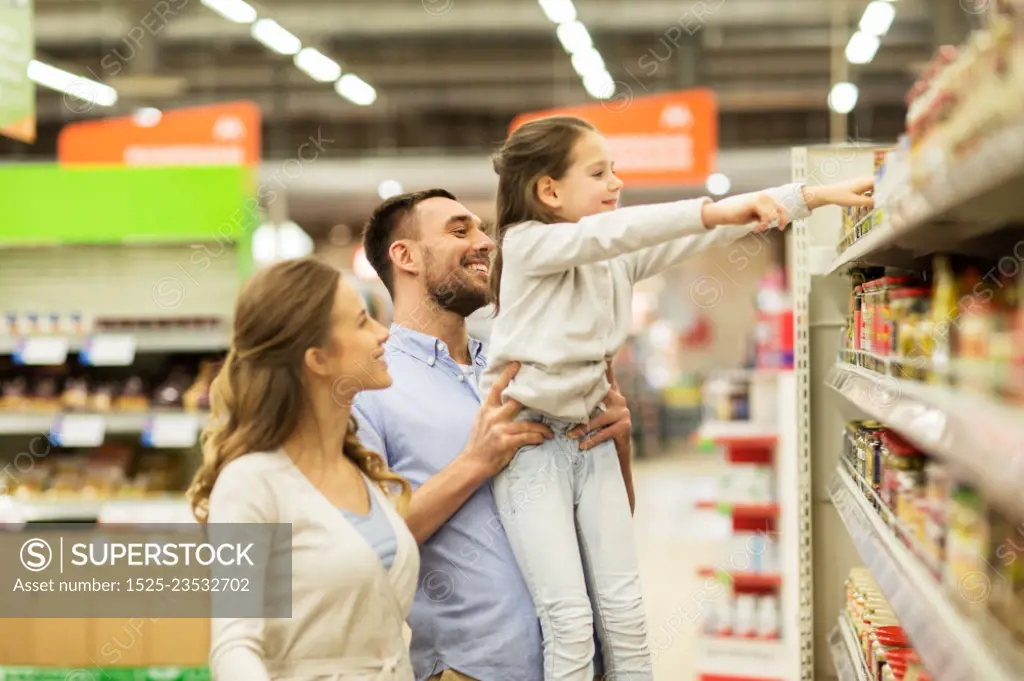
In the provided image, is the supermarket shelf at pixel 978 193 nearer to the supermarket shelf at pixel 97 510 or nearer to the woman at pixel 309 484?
the woman at pixel 309 484

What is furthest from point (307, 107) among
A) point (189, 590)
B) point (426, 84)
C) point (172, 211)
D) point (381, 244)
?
point (381, 244)

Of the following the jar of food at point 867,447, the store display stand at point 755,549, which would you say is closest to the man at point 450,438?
the jar of food at point 867,447

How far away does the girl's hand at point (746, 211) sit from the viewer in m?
1.78

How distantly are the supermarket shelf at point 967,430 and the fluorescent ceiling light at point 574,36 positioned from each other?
8.18 meters

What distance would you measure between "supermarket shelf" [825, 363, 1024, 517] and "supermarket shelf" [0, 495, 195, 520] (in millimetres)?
3327

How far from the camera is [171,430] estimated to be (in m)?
4.29

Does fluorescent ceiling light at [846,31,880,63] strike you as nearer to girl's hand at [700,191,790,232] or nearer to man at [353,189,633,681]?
man at [353,189,633,681]

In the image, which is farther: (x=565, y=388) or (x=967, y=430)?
(x=565, y=388)

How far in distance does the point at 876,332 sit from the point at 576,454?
2.13 feet

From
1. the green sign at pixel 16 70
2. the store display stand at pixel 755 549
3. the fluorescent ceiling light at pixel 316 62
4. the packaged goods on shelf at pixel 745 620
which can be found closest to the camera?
the green sign at pixel 16 70

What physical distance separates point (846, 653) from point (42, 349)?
3.29 meters

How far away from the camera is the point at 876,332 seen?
79.4 inches

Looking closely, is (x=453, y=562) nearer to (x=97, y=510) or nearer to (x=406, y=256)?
(x=406, y=256)

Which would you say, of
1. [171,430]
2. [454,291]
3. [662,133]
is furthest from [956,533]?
[662,133]
